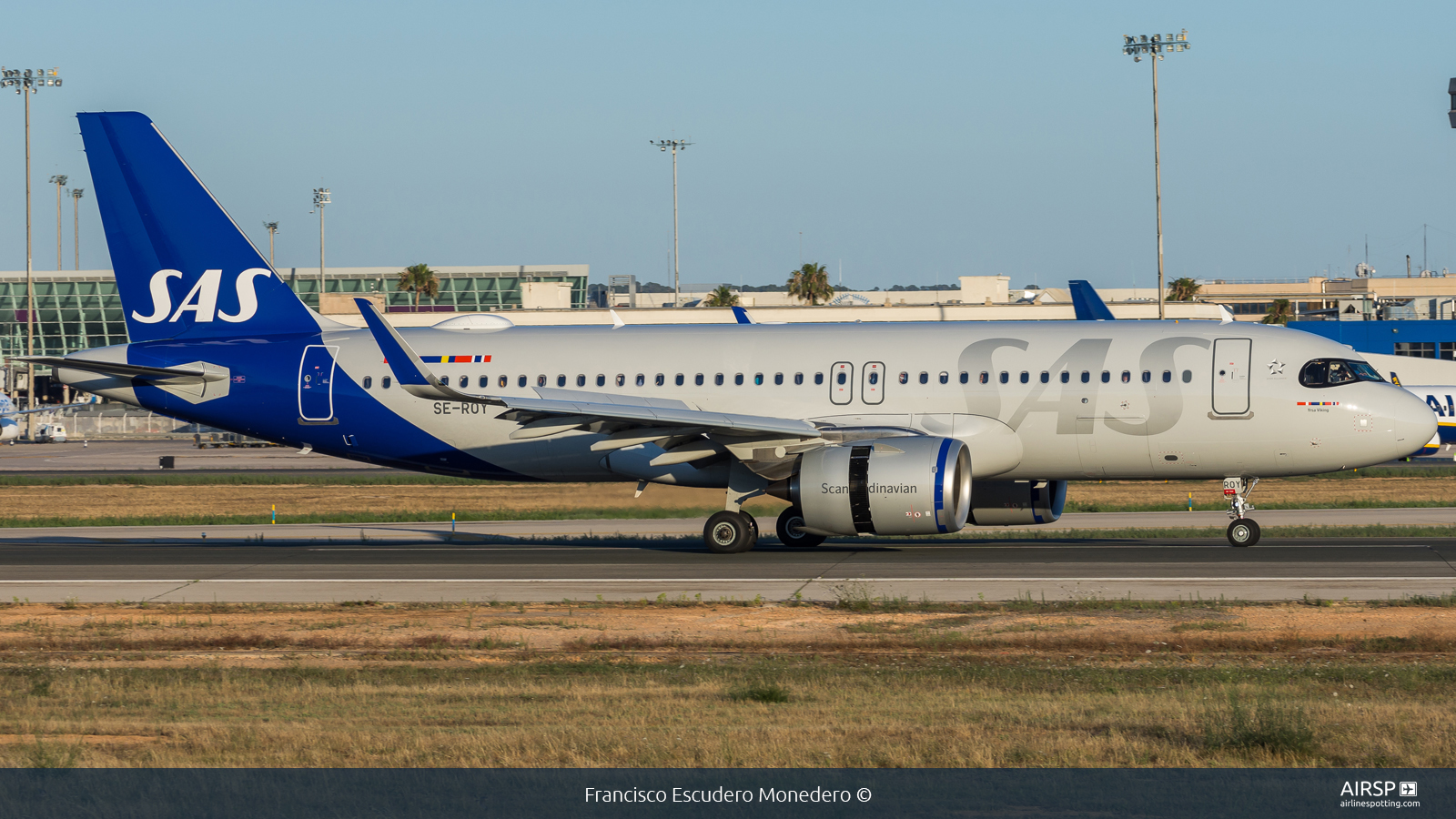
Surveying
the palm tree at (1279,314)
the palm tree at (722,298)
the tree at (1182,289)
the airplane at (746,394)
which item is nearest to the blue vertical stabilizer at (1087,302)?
the airplane at (746,394)

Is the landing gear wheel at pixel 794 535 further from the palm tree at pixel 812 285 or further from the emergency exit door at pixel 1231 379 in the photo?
the palm tree at pixel 812 285

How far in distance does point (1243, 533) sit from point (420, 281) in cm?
11352

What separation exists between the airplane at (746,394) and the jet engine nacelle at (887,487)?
0.04m

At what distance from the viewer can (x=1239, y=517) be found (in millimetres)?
26719

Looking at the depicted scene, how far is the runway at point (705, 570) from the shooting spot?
2086 cm

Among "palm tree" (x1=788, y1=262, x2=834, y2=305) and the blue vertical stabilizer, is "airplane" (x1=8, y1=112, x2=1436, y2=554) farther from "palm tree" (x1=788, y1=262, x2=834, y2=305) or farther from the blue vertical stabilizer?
"palm tree" (x1=788, y1=262, x2=834, y2=305)

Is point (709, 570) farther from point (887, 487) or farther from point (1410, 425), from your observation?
point (1410, 425)

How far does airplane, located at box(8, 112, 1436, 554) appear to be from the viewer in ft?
83.9

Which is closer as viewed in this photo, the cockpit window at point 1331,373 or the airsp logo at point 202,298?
the cockpit window at point 1331,373

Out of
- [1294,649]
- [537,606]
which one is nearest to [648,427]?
[537,606]

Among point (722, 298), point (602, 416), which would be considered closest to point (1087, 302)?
point (602, 416)

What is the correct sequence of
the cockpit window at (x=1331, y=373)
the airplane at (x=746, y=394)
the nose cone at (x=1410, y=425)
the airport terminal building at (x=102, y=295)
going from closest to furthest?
1. the nose cone at (x=1410, y=425)
2. the airplane at (x=746, y=394)
3. the cockpit window at (x=1331, y=373)
4. the airport terminal building at (x=102, y=295)
